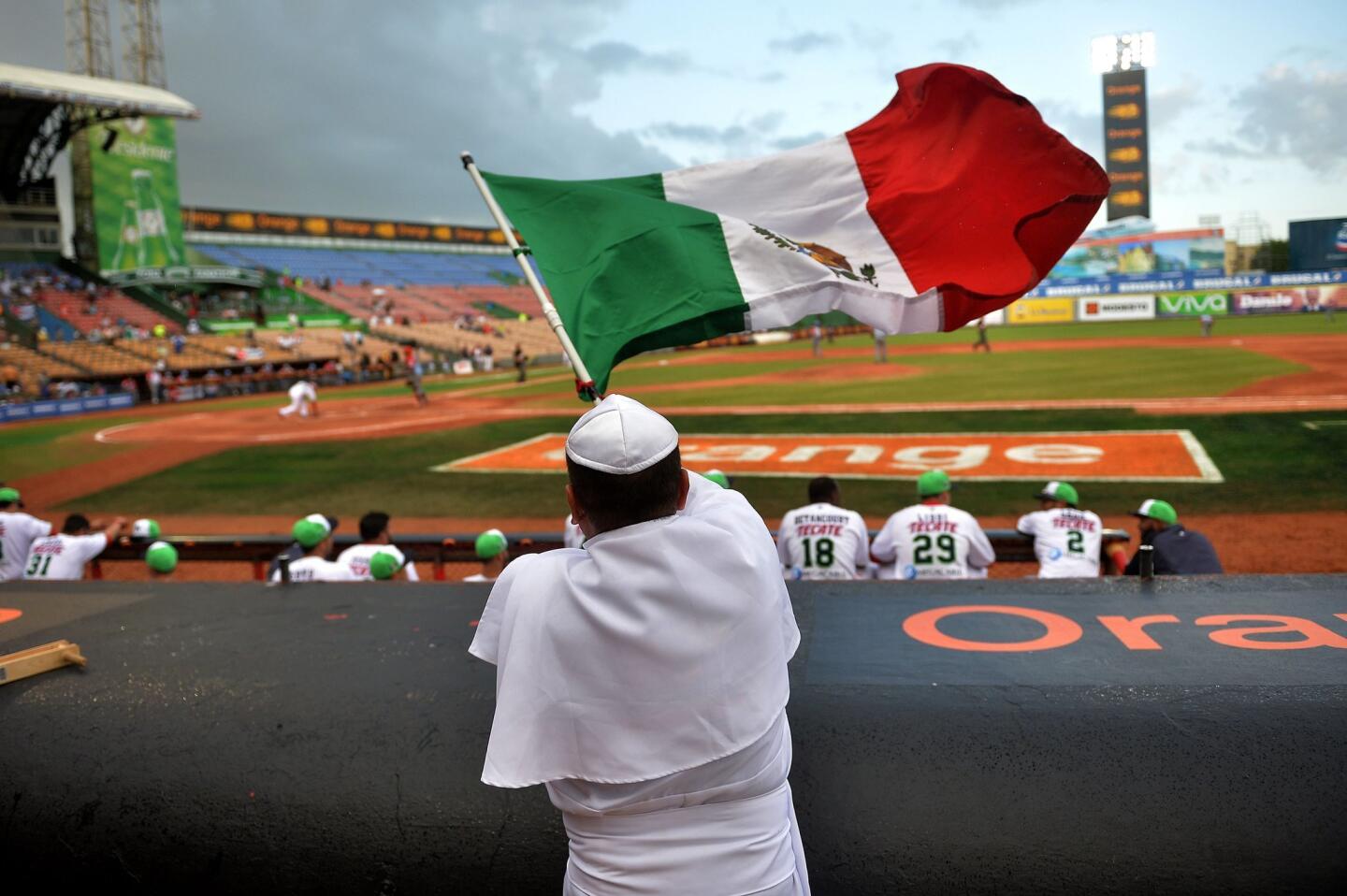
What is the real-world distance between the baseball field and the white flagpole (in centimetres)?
864

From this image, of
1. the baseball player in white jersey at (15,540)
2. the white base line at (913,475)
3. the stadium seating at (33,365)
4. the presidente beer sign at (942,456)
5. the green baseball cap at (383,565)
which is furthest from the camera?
the stadium seating at (33,365)

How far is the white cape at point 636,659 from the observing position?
6.56 feet

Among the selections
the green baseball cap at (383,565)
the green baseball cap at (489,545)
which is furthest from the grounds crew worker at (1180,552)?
the green baseball cap at (383,565)

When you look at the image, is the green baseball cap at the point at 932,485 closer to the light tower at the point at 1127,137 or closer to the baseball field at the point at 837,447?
the baseball field at the point at 837,447

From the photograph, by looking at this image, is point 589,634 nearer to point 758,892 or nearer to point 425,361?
point 758,892

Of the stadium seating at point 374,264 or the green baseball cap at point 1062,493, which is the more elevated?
the stadium seating at point 374,264

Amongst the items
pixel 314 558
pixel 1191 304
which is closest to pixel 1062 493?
pixel 314 558

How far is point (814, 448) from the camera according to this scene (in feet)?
59.5

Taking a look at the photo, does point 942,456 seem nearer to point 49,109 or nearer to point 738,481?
point 738,481

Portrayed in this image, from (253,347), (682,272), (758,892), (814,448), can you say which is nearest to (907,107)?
(682,272)

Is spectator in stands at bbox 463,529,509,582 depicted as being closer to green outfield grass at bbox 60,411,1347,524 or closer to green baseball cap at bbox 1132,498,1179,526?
green baseball cap at bbox 1132,498,1179,526

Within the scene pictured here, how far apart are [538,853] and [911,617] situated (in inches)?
75.1

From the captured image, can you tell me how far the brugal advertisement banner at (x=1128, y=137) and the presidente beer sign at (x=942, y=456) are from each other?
47969mm

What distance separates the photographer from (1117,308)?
198ft
